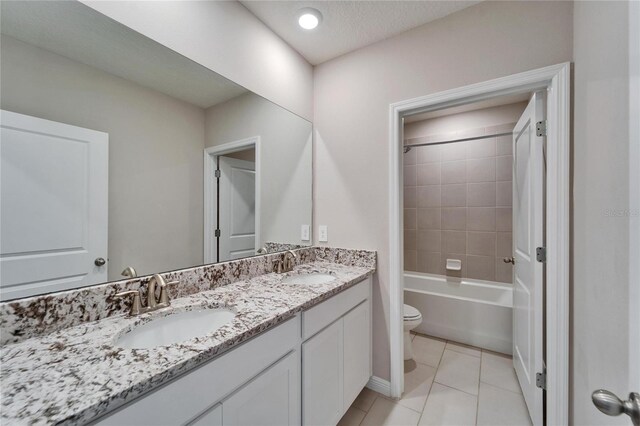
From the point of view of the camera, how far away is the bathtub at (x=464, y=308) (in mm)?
2299

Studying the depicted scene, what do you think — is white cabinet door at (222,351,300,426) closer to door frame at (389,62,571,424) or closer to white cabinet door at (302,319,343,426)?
white cabinet door at (302,319,343,426)

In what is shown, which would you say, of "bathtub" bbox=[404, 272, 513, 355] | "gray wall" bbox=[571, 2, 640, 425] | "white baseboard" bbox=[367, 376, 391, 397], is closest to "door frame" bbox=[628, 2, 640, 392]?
"gray wall" bbox=[571, 2, 640, 425]

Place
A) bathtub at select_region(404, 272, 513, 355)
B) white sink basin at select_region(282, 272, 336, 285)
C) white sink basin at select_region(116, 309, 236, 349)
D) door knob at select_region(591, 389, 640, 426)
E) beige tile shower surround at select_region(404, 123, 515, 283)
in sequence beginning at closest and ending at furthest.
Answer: door knob at select_region(591, 389, 640, 426) → white sink basin at select_region(116, 309, 236, 349) → white sink basin at select_region(282, 272, 336, 285) → bathtub at select_region(404, 272, 513, 355) → beige tile shower surround at select_region(404, 123, 515, 283)

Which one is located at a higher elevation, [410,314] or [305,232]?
[305,232]

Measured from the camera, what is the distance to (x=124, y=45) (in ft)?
3.56

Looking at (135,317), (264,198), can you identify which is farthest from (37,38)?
(264,198)

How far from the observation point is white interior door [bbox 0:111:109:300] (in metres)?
0.80

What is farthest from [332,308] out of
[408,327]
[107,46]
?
[107,46]

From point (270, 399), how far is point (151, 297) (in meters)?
0.61

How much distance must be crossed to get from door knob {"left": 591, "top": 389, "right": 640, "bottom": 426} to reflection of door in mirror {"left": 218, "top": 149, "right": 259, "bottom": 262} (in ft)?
4.77

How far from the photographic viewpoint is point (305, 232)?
6.88 feet

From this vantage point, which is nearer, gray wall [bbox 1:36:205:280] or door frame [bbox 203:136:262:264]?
gray wall [bbox 1:36:205:280]

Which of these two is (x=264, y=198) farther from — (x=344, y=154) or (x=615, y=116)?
(x=615, y=116)

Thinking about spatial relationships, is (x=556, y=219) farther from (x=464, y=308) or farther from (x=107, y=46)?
(x=107, y=46)
